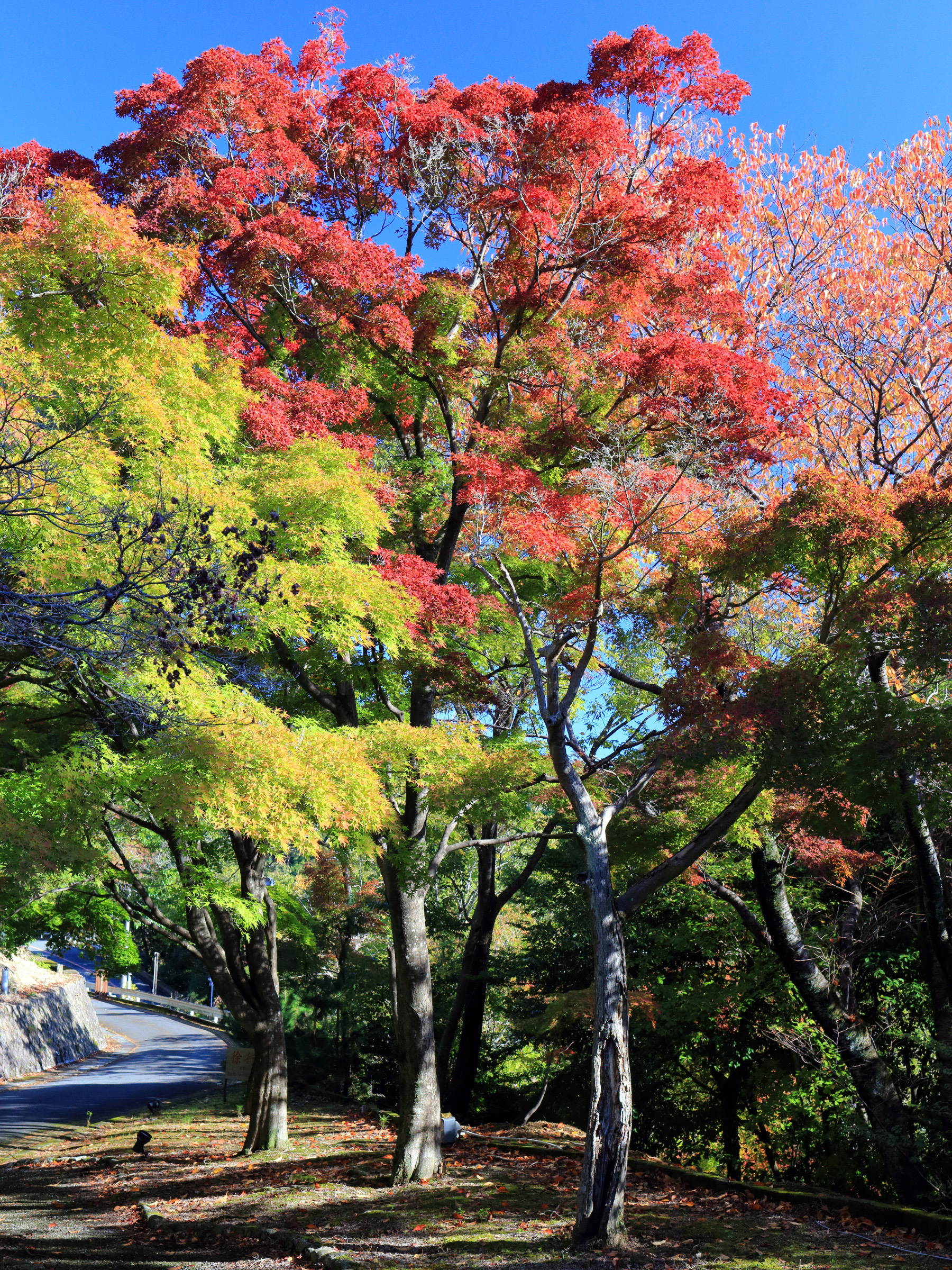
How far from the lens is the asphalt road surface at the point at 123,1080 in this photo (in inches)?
798

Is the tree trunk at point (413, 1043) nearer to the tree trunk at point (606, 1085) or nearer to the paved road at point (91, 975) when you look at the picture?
the tree trunk at point (606, 1085)

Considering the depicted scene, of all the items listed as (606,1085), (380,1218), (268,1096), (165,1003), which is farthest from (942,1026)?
(165,1003)

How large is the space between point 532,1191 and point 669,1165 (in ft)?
5.28

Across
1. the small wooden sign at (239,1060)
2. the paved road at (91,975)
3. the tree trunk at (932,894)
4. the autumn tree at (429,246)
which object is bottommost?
the paved road at (91,975)

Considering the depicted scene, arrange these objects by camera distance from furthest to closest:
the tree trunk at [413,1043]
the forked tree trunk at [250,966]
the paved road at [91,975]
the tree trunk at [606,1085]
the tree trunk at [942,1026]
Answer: the paved road at [91,975], the forked tree trunk at [250,966], the tree trunk at [413,1043], the tree trunk at [942,1026], the tree trunk at [606,1085]

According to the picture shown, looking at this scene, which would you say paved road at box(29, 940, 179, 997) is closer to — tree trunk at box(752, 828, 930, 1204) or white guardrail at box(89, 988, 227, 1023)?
white guardrail at box(89, 988, 227, 1023)

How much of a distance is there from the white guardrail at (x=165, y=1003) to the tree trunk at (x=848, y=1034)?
27870 mm

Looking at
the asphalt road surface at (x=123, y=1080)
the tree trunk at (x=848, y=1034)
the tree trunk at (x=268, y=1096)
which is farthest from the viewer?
the asphalt road surface at (x=123, y=1080)

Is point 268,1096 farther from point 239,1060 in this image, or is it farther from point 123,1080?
point 123,1080

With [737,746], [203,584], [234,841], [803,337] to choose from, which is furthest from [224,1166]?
[803,337]

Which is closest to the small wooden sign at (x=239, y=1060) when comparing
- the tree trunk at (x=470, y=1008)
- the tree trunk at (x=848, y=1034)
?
the tree trunk at (x=470, y=1008)

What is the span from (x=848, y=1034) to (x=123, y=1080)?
21810mm

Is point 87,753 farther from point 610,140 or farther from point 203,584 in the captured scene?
point 610,140

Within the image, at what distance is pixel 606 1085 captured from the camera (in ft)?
25.6
